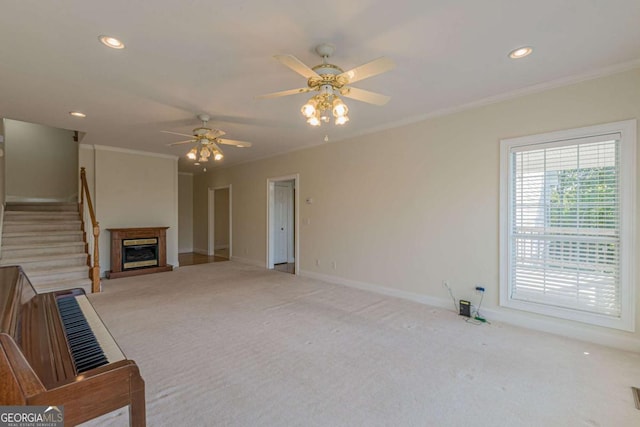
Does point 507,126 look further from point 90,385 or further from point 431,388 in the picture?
point 90,385

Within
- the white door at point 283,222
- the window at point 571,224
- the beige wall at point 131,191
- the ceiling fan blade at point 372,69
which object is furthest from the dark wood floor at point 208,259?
the ceiling fan blade at point 372,69

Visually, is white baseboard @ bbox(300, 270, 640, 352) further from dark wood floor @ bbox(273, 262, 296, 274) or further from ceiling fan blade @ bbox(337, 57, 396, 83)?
ceiling fan blade @ bbox(337, 57, 396, 83)

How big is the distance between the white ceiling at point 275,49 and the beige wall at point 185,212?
220 inches

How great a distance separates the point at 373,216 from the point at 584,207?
2.57 metres

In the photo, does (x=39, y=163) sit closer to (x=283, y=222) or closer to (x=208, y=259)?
(x=208, y=259)

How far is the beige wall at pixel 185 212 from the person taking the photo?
948 centimetres

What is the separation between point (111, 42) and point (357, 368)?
3334 millimetres

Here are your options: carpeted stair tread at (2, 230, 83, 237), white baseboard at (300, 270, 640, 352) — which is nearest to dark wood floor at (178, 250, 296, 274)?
carpeted stair tread at (2, 230, 83, 237)

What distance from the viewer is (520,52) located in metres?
2.49

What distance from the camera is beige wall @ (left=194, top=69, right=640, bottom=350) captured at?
303 centimetres

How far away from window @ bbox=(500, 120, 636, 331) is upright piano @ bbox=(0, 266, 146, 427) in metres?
3.75

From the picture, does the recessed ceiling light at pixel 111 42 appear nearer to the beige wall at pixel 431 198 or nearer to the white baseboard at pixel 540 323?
the beige wall at pixel 431 198

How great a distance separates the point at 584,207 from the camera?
9.75 ft

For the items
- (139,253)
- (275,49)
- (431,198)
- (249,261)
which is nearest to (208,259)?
(249,261)
